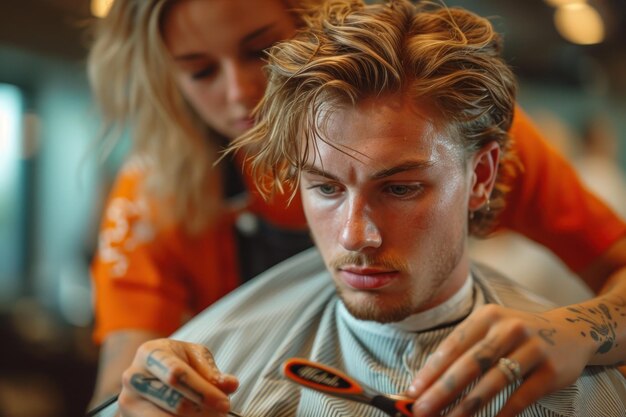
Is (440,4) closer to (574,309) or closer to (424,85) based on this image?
(424,85)

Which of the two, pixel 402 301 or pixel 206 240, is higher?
pixel 402 301

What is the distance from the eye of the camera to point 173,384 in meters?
0.91

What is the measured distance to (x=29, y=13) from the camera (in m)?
3.93

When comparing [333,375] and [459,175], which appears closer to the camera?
[333,375]

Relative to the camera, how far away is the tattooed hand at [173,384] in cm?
91

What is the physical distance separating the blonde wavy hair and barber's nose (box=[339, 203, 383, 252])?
0.72 metres

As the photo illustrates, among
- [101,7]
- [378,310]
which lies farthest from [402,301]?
[101,7]

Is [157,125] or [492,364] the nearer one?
[492,364]

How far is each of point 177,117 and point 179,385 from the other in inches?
36.7

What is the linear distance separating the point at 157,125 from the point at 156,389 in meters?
0.95

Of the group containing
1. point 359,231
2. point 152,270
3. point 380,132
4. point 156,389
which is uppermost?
point 380,132

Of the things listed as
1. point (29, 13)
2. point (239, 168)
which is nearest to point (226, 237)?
point (239, 168)

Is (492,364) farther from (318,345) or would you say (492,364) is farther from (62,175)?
(62,175)

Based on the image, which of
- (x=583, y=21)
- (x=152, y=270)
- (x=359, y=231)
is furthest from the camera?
(x=583, y=21)
